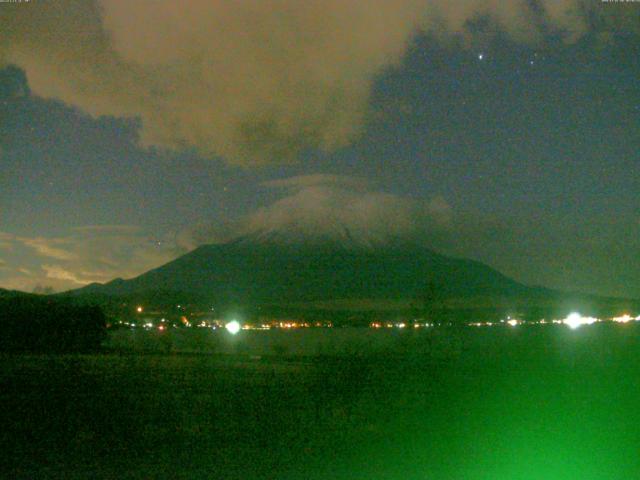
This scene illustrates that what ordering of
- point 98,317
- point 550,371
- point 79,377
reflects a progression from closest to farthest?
point 79,377 < point 550,371 < point 98,317

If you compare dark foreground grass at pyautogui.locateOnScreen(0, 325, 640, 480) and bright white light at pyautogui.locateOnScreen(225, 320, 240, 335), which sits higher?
bright white light at pyautogui.locateOnScreen(225, 320, 240, 335)

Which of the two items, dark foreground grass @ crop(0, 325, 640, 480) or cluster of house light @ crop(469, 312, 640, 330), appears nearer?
dark foreground grass @ crop(0, 325, 640, 480)

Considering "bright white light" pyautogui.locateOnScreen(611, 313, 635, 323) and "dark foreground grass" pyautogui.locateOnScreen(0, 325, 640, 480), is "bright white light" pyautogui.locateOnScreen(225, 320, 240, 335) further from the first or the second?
"dark foreground grass" pyautogui.locateOnScreen(0, 325, 640, 480)

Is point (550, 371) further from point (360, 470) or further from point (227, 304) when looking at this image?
point (227, 304)

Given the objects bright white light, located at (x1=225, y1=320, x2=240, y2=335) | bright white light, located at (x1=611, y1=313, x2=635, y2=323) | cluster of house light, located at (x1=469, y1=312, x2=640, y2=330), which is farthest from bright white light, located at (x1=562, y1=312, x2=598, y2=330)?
bright white light, located at (x1=225, y1=320, x2=240, y2=335)

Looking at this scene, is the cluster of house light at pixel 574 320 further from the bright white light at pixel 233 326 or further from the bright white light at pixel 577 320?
the bright white light at pixel 233 326

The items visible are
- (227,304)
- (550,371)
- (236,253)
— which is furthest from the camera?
(236,253)

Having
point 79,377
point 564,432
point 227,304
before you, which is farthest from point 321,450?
point 227,304
